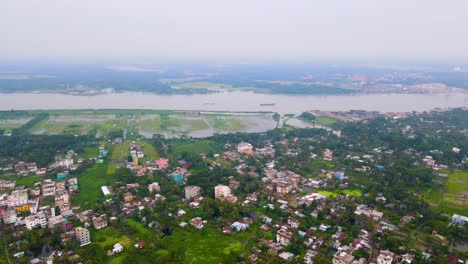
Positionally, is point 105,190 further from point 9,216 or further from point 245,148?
point 245,148

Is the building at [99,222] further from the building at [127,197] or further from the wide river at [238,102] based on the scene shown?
the wide river at [238,102]

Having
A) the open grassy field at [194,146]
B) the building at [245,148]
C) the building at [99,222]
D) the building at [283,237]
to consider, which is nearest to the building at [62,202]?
the building at [99,222]

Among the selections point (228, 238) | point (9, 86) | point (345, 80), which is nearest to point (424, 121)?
point (228, 238)

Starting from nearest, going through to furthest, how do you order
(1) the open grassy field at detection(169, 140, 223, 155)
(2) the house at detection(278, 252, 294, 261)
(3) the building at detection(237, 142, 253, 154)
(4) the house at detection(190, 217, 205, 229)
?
1. (2) the house at detection(278, 252, 294, 261)
2. (4) the house at detection(190, 217, 205, 229)
3. (3) the building at detection(237, 142, 253, 154)
4. (1) the open grassy field at detection(169, 140, 223, 155)

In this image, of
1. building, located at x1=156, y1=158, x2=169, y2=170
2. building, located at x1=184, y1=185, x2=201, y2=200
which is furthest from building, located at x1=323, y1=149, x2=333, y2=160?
building, located at x1=156, y1=158, x2=169, y2=170

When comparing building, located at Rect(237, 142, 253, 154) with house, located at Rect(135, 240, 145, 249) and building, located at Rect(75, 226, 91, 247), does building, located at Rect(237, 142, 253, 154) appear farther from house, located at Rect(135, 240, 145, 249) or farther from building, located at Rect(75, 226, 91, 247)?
building, located at Rect(75, 226, 91, 247)

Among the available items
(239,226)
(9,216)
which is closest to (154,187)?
(239,226)
